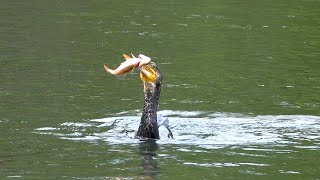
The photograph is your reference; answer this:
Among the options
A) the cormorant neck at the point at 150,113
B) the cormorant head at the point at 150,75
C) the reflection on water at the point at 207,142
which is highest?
the cormorant head at the point at 150,75

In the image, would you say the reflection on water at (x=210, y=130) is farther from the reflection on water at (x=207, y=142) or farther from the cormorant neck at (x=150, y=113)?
the cormorant neck at (x=150, y=113)

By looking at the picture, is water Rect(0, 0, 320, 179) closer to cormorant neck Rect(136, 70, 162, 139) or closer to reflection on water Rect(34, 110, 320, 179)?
reflection on water Rect(34, 110, 320, 179)

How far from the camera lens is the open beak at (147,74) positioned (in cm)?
1342

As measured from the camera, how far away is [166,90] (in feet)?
57.5

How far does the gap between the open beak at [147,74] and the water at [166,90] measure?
777 mm

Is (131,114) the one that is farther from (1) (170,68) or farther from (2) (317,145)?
(1) (170,68)

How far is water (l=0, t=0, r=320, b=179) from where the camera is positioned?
12.4m

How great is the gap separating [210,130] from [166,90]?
10.4 feet

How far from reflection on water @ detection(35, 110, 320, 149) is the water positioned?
2 centimetres

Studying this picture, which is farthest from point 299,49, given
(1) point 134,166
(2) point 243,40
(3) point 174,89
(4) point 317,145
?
(1) point 134,166

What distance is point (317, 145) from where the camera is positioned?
13.5 meters

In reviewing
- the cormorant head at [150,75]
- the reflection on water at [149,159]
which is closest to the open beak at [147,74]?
the cormorant head at [150,75]

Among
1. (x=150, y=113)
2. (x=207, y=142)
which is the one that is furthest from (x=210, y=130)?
(x=150, y=113)

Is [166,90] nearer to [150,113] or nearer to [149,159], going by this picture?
[150,113]
